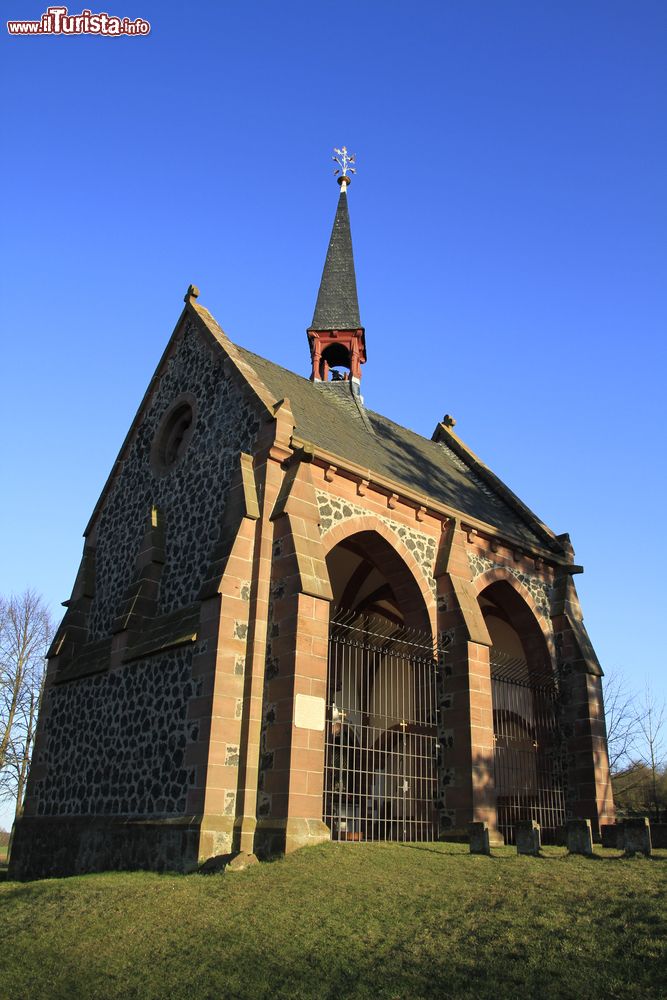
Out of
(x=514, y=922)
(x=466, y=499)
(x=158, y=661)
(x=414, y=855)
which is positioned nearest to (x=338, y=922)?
(x=514, y=922)

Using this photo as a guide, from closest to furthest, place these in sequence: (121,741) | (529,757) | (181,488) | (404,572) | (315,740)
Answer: (315,740), (121,741), (404,572), (181,488), (529,757)

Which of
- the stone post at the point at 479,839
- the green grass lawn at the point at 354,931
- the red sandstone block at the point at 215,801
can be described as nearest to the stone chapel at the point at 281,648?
the red sandstone block at the point at 215,801

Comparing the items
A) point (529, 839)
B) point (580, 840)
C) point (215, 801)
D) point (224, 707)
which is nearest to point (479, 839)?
point (529, 839)

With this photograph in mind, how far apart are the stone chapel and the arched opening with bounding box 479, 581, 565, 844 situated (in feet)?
0.19

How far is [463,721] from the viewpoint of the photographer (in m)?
14.4

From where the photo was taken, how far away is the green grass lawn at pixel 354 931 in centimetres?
605

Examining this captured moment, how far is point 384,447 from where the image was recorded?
19.7 meters

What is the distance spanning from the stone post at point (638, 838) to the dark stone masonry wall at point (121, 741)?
20.2 ft

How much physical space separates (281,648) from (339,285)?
1676 cm

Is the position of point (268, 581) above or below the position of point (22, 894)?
above

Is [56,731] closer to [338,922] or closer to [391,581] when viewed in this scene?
[391,581]

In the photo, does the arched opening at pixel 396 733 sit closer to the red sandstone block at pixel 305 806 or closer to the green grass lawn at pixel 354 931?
the red sandstone block at pixel 305 806

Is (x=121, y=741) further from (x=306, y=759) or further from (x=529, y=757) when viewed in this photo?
(x=529, y=757)

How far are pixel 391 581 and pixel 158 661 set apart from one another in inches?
189
